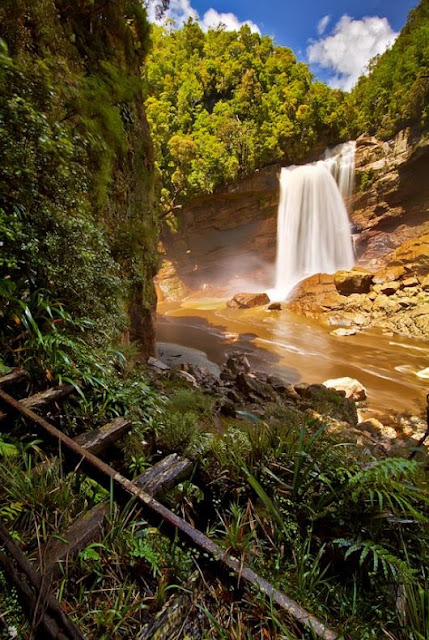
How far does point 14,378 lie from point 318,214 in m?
24.1

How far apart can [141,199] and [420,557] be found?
6.89m

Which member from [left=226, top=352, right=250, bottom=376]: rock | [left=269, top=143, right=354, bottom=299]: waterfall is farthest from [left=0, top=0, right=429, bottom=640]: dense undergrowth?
[left=269, top=143, right=354, bottom=299]: waterfall

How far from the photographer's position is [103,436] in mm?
1693

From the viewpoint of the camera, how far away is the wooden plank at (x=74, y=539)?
1100 mm

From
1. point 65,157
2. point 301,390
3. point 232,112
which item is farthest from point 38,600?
point 232,112

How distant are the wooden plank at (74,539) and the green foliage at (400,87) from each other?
2569cm

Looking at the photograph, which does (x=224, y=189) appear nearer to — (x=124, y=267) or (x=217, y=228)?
(x=217, y=228)

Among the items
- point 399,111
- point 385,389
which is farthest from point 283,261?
point 385,389

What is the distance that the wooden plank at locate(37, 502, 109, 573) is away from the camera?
43.3 inches

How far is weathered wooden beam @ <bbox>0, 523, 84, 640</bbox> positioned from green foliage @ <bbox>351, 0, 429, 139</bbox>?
85.1 ft

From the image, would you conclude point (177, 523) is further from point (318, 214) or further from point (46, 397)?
point (318, 214)

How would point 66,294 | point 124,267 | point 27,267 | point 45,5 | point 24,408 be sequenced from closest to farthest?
1. point 24,408
2. point 27,267
3. point 66,294
4. point 45,5
5. point 124,267

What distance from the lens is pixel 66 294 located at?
2.67 m

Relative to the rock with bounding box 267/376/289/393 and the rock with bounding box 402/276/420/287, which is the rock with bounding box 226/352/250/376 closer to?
the rock with bounding box 267/376/289/393
